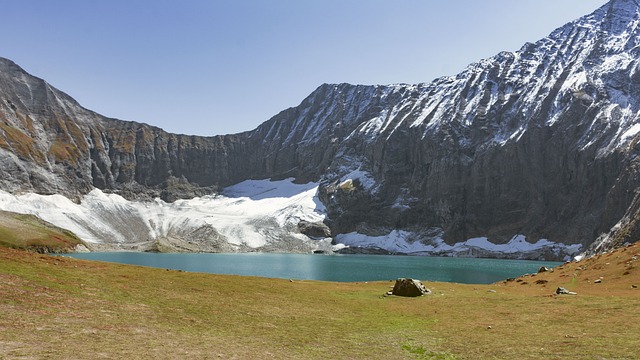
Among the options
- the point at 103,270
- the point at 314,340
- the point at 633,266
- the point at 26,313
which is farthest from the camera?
the point at 633,266

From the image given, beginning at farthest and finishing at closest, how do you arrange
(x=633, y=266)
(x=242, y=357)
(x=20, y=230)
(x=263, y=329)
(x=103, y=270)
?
(x=20, y=230) → (x=633, y=266) → (x=103, y=270) → (x=263, y=329) → (x=242, y=357)

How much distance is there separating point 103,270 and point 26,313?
628 inches

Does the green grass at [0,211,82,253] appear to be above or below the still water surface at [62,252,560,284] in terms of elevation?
above

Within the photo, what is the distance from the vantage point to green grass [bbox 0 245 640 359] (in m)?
18.9

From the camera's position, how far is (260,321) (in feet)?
87.0

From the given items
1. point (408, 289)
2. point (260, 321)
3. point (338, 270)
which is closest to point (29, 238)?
point (338, 270)

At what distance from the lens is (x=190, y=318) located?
25.1 m

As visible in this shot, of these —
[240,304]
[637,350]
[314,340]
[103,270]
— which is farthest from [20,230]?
[637,350]

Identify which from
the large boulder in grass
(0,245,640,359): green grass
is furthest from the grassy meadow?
the large boulder in grass

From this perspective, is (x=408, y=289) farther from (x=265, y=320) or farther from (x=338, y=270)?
(x=338, y=270)

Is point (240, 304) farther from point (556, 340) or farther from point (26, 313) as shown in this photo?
point (556, 340)

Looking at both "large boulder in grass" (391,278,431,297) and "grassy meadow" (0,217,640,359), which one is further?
"large boulder in grass" (391,278,431,297)

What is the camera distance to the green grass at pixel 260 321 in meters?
18.9

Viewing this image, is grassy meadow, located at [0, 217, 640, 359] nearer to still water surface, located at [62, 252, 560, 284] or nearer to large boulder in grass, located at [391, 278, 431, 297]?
large boulder in grass, located at [391, 278, 431, 297]
